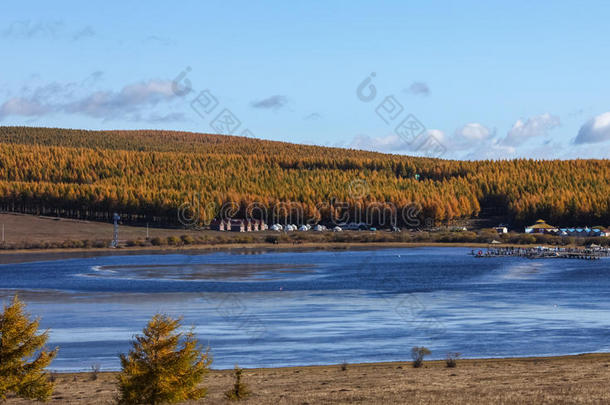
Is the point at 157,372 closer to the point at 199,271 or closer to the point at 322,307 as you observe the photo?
the point at 322,307

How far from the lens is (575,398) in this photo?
29.1 m

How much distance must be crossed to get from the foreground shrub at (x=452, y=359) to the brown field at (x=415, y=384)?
0.30 m

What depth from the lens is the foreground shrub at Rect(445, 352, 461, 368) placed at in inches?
1553

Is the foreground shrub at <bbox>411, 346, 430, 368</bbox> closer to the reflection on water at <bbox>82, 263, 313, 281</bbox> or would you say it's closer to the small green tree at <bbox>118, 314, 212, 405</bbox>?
the small green tree at <bbox>118, 314, 212, 405</bbox>

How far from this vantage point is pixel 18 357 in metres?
29.8

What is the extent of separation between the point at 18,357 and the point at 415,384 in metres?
14.0

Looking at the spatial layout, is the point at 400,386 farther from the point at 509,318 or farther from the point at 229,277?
the point at 229,277

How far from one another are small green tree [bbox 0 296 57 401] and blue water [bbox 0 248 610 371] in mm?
12263

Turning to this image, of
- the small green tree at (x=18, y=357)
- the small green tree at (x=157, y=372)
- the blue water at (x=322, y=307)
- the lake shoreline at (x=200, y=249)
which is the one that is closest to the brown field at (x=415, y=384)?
the small green tree at (x=18, y=357)

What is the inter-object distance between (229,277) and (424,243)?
327ft

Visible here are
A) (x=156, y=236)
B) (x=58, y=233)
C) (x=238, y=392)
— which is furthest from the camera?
(x=156, y=236)

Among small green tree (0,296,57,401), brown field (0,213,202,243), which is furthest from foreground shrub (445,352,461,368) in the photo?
brown field (0,213,202,243)

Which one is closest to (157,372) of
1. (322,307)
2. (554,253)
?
(322,307)

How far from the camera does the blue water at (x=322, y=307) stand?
47.5 meters
